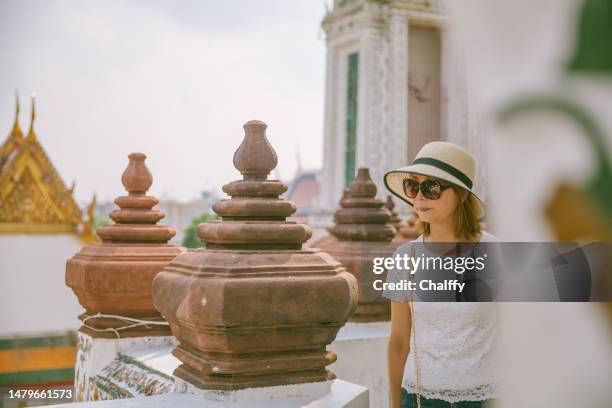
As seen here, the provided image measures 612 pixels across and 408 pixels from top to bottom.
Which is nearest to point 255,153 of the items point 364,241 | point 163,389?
point 163,389

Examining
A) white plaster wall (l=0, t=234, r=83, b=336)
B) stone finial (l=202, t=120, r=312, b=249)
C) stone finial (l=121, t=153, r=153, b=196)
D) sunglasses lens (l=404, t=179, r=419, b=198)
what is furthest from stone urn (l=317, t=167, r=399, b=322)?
white plaster wall (l=0, t=234, r=83, b=336)

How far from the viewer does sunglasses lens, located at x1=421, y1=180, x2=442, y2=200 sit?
1712mm

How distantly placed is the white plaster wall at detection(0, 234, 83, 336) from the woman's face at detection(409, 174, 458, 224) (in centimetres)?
390

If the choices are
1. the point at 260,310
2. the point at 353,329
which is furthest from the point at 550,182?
the point at 353,329

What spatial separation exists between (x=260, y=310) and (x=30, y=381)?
3018mm

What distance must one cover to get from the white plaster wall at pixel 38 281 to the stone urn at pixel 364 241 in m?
2.40

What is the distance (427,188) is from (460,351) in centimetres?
44

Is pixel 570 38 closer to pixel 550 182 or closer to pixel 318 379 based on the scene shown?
pixel 550 182

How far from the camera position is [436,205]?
1716 millimetres

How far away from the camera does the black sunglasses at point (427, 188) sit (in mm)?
1712

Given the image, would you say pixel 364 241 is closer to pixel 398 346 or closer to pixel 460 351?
pixel 398 346

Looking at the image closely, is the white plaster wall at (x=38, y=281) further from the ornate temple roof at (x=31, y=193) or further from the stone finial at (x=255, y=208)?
the stone finial at (x=255, y=208)

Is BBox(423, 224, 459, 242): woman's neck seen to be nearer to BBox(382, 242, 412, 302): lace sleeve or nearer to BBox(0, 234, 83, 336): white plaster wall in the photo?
BBox(382, 242, 412, 302): lace sleeve

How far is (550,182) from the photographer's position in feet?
1.86
